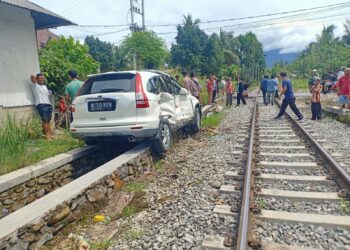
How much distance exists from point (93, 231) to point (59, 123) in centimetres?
651

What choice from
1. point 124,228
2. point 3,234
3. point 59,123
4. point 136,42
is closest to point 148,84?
point 124,228

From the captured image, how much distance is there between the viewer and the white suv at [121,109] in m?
5.69

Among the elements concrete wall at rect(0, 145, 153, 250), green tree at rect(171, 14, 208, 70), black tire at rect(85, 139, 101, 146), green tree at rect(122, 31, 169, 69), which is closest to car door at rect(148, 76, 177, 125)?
concrete wall at rect(0, 145, 153, 250)

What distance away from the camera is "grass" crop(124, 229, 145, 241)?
333 cm

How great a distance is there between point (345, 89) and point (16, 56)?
10.5m

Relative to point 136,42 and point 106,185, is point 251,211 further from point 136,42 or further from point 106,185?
point 136,42

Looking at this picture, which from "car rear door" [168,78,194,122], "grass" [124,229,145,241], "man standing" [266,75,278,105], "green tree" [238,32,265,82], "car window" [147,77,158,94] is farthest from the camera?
"green tree" [238,32,265,82]

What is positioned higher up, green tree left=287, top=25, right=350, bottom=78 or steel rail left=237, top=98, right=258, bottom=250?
green tree left=287, top=25, right=350, bottom=78

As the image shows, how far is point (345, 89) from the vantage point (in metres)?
10.6

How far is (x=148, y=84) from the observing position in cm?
611

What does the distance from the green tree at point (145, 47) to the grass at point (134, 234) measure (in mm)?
24827

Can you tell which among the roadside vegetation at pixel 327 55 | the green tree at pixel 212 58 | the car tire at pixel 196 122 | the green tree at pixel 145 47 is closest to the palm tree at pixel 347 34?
the roadside vegetation at pixel 327 55

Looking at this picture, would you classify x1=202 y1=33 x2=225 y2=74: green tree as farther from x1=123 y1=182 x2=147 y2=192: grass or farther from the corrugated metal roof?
x1=123 y1=182 x2=147 y2=192: grass

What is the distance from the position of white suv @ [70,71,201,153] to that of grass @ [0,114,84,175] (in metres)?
0.74
